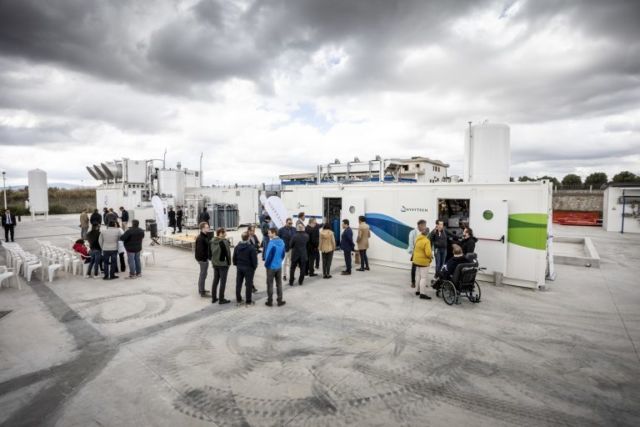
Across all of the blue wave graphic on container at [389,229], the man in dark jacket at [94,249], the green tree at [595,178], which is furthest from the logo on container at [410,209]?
the green tree at [595,178]

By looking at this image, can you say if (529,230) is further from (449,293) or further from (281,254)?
(281,254)

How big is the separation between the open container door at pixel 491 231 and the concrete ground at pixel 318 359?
100cm

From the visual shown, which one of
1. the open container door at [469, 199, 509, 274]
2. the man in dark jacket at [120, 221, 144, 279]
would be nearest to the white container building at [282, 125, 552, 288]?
the open container door at [469, 199, 509, 274]

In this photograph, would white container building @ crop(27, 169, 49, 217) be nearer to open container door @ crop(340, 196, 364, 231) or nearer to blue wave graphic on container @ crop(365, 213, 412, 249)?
open container door @ crop(340, 196, 364, 231)

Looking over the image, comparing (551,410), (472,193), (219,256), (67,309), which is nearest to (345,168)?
(472,193)

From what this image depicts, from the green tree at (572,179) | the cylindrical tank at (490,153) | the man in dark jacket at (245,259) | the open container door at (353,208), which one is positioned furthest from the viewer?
the green tree at (572,179)

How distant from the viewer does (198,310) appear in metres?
6.55

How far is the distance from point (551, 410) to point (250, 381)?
3397 millimetres

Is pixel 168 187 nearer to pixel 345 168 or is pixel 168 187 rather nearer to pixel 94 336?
pixel 345 168

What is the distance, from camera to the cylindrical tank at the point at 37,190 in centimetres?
2458

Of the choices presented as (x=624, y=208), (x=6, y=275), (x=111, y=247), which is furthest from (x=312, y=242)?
(x=624, y=208)

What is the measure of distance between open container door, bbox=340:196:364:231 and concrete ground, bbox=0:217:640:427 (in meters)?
3.82

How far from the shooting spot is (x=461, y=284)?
268 inches

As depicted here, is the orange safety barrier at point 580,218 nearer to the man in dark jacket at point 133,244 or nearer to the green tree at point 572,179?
the man in dark jacket at point 133,244
